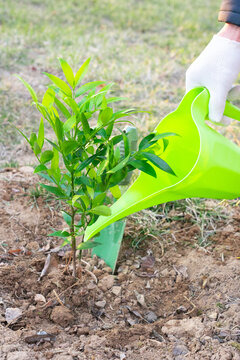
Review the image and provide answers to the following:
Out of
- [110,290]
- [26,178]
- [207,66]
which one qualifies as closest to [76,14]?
[26,178]

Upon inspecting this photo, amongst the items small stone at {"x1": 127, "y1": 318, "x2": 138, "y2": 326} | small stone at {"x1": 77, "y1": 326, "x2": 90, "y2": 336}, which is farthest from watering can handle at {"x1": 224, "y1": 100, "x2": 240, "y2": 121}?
small stone at {"x1": 77, "y1": 326, "x2": 90, "y2": 336}

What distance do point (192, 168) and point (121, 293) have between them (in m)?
0.63

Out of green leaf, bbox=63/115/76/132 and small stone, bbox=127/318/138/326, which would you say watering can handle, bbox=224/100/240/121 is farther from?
small stone, bbox=127/318/138/326

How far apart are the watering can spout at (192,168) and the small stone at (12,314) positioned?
382 mm

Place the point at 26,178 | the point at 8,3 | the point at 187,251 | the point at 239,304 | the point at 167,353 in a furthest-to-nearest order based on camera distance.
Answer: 1. the point at 8,3
2. the point at 26,178
3. the point at 187,251
4. the point at 239,304
5. the point at 167,353

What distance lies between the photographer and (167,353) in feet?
5.03

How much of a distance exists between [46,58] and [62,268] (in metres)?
2.53

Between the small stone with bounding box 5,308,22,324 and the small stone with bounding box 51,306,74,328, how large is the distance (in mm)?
123

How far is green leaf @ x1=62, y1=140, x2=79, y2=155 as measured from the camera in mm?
1422

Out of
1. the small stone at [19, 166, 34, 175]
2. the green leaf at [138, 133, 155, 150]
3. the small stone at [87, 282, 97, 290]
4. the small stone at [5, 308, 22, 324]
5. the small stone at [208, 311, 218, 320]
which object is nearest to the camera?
the green leaf at [138, 133, 155, 150]

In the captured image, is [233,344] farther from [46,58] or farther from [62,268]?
[46,58]

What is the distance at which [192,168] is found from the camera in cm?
157

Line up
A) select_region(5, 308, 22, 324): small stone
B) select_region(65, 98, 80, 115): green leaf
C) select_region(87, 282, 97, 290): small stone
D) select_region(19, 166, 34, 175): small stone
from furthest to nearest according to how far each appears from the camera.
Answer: select_region(19, 166, 34, 175): small stone
select_region(87, 282, 97, 290): small stone
select_region(5, 308, 22, 324): small stone
select_region(65, 98, 80, 115): green leaf

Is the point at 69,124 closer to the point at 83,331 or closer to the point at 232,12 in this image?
the point at 83,331
